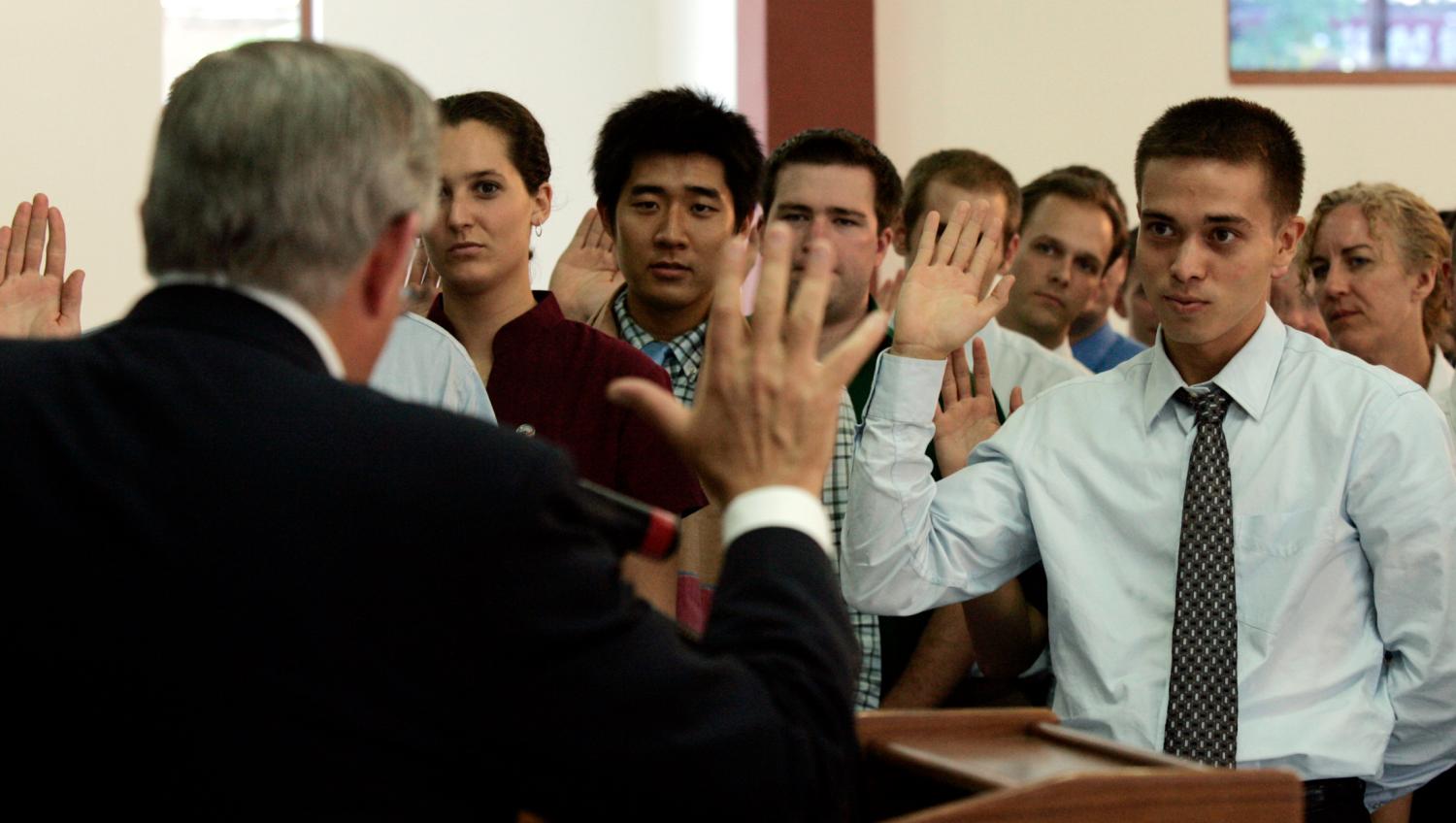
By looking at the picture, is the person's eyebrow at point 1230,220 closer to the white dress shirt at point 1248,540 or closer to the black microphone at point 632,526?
the white dress shirt at point 1248,540

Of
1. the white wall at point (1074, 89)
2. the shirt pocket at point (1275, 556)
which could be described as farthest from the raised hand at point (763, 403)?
the white wall at point (1074, 89)

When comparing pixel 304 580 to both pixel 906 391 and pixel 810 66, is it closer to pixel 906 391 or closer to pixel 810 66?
pixel 906 391

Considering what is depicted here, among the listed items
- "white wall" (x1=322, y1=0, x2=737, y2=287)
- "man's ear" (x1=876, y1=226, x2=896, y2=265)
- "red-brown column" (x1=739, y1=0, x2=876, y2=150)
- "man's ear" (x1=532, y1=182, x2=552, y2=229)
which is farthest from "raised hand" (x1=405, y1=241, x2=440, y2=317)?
"white wall" (x1=322, y1=0, x2=737, y2=287)

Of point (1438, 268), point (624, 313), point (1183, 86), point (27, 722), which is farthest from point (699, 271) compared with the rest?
point (1183, 86)

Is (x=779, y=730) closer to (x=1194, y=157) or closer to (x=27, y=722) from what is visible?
(x=27, y=722)

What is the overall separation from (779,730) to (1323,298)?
274cm

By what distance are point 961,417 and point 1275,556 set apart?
710 millimetres

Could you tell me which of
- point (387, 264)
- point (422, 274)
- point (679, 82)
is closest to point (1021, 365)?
point (422, 274)

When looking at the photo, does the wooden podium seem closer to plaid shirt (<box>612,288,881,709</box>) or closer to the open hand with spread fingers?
plaid shirt (<box>612,288,881,709</box>)

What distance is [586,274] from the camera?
3.72m

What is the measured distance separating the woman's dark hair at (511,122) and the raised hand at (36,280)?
68cm

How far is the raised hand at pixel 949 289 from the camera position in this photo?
7.77ft

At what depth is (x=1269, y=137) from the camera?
8.20 ft

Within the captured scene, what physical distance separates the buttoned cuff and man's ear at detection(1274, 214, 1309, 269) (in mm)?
596
